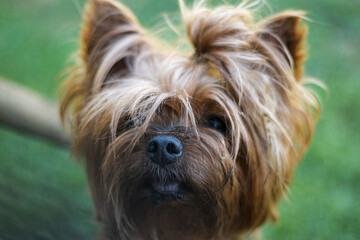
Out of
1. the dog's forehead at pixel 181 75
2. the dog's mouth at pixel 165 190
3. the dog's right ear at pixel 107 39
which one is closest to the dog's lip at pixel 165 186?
the dog's mouth at pixel 165 190

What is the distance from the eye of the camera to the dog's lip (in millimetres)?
2451

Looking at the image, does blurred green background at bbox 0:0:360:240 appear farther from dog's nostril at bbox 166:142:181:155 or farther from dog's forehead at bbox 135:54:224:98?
dog's nostril at bbox 166:142:181:155

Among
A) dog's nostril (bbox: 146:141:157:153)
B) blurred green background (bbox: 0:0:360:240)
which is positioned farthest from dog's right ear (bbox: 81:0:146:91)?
dog's nostril (bbox: 146:141:157:153)

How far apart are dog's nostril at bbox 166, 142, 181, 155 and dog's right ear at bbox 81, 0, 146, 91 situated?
761 mm

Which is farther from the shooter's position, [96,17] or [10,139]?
[10,139]

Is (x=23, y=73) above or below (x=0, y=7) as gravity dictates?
below

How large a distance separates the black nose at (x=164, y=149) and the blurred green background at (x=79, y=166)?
953 mm

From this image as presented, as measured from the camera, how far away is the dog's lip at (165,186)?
2451 mm

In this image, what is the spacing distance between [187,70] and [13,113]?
1.92 m

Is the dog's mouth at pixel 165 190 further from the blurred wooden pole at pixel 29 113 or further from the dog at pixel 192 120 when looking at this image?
the blurred wooden pole at pixel 29 113

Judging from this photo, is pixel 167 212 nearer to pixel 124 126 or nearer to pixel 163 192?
pixel 163 192

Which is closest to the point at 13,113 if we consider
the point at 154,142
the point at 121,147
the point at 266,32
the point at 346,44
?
the point at 121,147

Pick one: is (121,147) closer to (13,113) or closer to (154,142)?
(154,142)

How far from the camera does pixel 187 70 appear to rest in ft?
8.84
